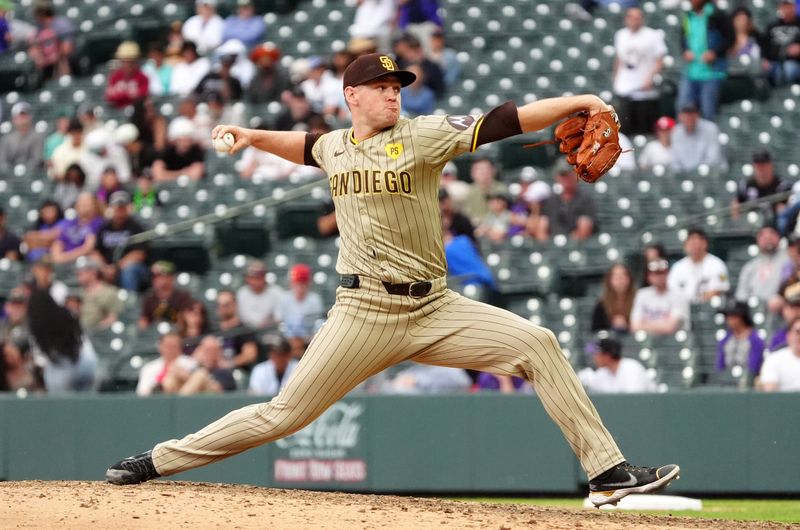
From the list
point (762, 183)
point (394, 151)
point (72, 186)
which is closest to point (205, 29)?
point (72, 186)

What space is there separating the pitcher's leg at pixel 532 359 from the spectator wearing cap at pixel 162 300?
6.60 metres

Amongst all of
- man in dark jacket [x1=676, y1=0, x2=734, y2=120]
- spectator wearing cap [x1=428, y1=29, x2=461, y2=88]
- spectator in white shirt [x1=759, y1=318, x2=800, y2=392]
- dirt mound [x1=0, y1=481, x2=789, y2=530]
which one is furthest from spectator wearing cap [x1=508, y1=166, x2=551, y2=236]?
dirt mound [x1=0, y1=481, x2=789, y2=530]

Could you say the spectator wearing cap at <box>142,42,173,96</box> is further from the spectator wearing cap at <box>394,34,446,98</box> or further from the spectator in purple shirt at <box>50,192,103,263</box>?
the spectator wearing cap at <box>394,34,446,98</box>

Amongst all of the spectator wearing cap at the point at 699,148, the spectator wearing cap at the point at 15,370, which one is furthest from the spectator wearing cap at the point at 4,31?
the spectator wearing cap at the point at 699,148

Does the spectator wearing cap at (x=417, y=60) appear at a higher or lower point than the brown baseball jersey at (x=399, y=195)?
higher

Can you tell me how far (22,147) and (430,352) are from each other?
10351 mm

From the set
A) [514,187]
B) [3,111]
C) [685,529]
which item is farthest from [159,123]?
[685,529]

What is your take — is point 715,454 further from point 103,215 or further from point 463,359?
point 103,215

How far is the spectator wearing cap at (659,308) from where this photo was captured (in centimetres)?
1090

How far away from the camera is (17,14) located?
58.1 feet

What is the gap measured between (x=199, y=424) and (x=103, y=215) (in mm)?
3465

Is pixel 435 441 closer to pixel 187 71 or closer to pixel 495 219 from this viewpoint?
pixel 495 219

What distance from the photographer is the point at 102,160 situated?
1424 cm

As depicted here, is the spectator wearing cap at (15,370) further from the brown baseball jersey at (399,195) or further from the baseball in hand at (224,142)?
the brown baseball jersey at (399,195)
